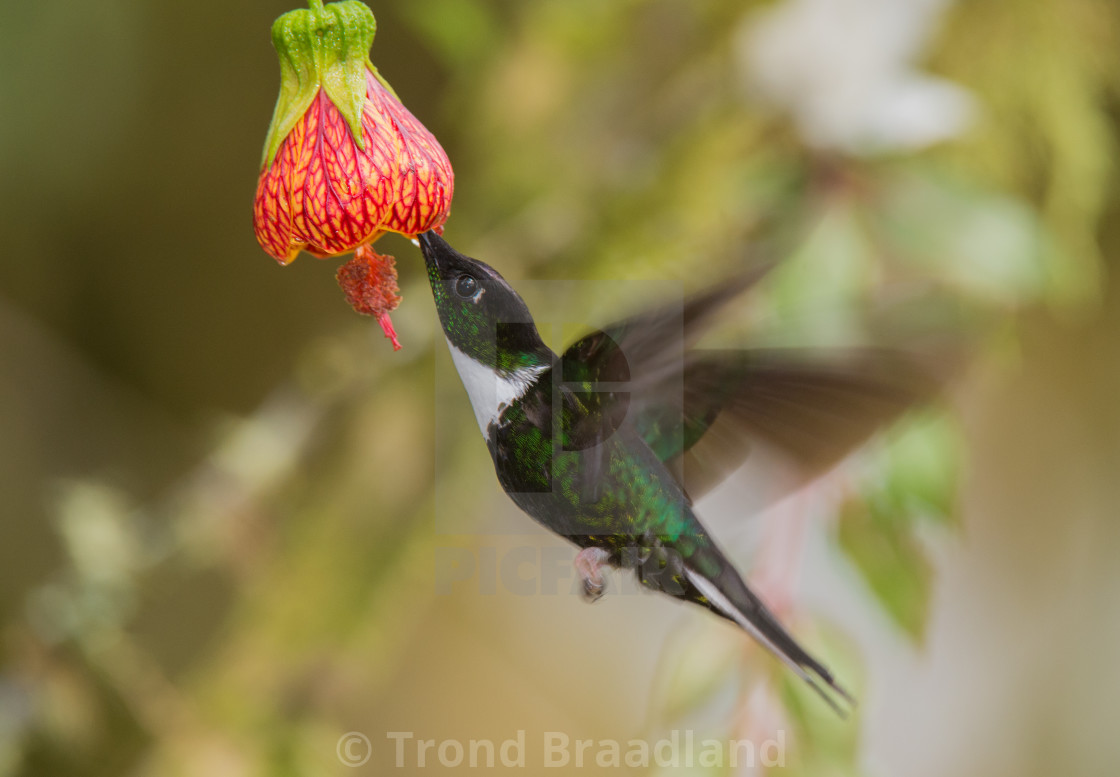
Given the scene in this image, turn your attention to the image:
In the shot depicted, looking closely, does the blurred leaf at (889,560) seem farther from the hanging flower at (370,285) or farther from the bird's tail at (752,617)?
the hanging flower at (370,285)

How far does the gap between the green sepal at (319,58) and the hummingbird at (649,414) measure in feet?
0.19

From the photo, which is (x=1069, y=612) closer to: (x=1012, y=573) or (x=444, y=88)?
(x=1012, y=573)

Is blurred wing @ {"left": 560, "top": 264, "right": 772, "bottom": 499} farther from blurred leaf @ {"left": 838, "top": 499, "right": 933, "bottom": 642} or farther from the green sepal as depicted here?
blurred leaf @ {"left": 838, "top": 499, "right": 933, "bottom": 642}

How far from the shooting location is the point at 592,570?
34 centimetres

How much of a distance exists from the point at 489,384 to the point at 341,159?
0.08m

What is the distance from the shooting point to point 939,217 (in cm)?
73

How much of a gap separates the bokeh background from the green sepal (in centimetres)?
19

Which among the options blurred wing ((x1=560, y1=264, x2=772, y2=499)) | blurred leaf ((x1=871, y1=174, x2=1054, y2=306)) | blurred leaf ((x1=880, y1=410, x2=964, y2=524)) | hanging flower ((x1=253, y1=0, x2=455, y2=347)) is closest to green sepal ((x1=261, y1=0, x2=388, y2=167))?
hanging flower ((x1=253, y1=0, x2=455, y2=347))

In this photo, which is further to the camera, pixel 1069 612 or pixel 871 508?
pixel 1069 612

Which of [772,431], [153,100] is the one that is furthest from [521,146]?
[772,431]

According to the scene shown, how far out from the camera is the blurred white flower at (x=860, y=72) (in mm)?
701

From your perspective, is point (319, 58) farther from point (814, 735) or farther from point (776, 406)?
point (814, 735)

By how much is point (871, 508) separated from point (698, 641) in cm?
14

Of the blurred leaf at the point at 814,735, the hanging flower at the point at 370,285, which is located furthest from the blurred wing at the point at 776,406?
the blurred leaf at the point at 814,735
